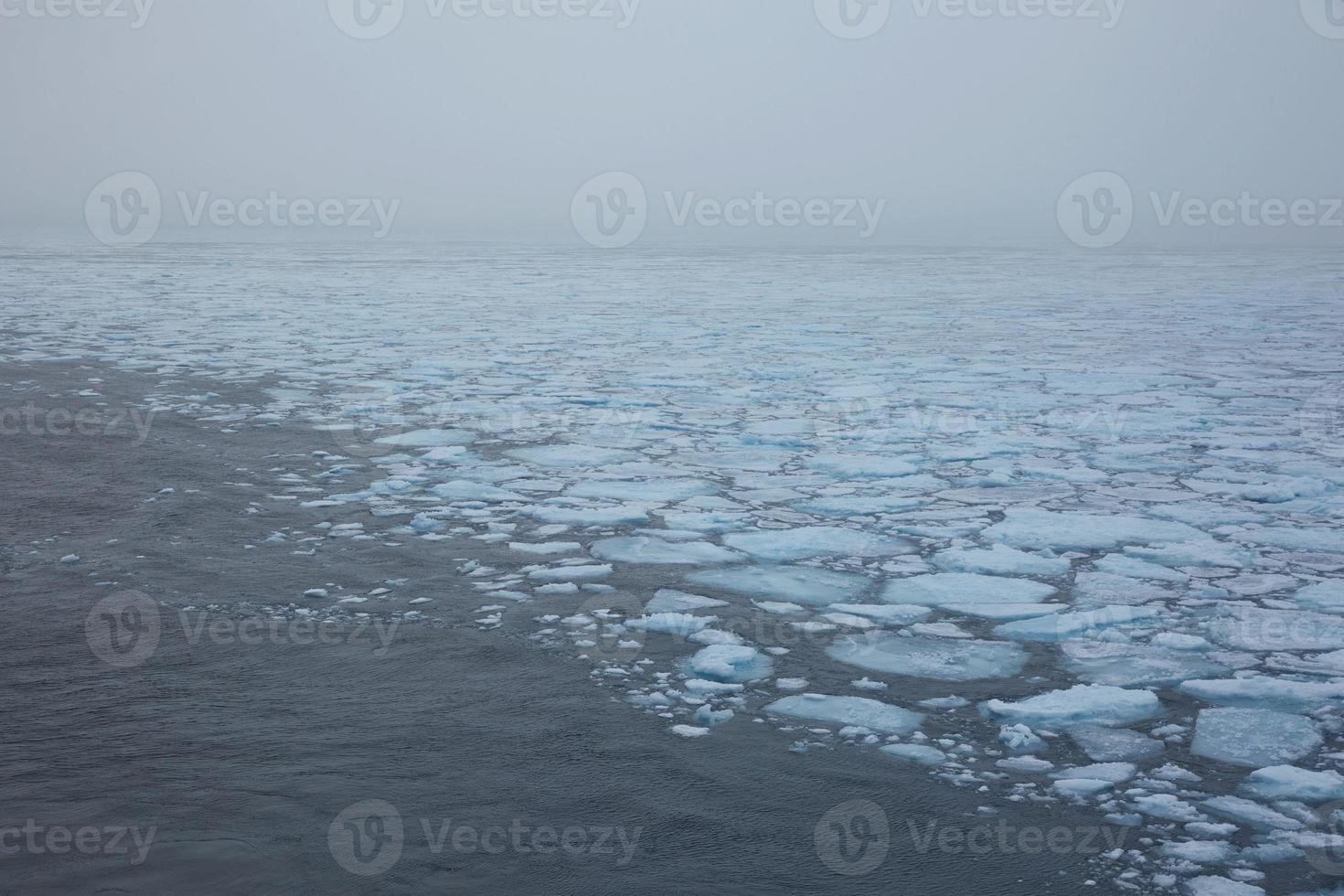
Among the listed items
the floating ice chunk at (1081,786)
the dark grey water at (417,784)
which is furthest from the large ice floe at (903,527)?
the dark grey water at (417,784)

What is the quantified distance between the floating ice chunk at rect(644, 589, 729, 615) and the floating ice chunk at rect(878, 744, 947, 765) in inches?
35.5

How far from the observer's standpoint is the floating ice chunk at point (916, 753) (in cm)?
219

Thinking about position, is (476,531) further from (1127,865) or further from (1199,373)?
(1199,373)

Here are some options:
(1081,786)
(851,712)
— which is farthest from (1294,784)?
(851,712)

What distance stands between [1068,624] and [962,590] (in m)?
0.34

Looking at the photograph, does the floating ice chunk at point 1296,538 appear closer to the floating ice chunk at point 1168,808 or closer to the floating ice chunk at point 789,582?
the floating ice chunk at point 789,582

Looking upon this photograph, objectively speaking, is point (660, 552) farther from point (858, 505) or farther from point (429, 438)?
point (429, 438)

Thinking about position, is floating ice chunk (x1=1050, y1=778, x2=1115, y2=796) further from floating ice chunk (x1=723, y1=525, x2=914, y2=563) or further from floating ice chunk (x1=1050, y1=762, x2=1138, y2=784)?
floating ice chunk (x1=723, y1=525, x2=914, y2=563)

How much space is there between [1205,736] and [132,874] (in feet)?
6.55

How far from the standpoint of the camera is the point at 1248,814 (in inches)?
77.7

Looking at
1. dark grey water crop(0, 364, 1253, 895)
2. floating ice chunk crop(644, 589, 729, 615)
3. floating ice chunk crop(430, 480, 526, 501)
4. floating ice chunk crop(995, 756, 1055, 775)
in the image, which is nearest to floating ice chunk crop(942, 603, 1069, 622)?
floating ice chunk crop(644, 589, 729, 615)

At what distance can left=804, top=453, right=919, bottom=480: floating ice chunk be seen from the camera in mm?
4590

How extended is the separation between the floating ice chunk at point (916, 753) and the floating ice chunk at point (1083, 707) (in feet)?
0.76

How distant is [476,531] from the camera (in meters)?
3.73
